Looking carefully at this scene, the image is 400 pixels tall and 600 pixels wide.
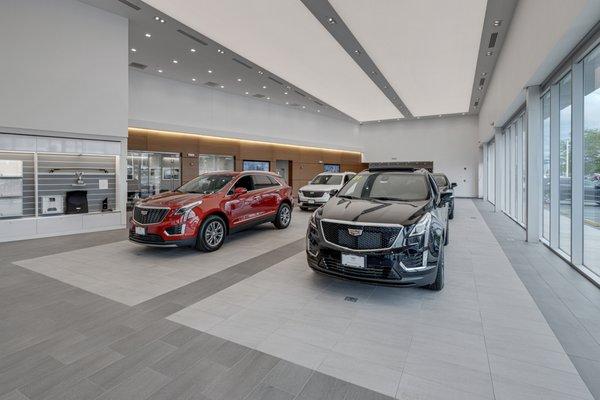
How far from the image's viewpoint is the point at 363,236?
11.3ft

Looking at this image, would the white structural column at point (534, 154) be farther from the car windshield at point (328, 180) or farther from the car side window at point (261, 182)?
the car windshield at point (328, 180)

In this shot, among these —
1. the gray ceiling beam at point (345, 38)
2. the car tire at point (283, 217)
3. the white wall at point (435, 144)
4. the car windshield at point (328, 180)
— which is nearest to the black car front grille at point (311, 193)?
the car windshield at point (328, 180)

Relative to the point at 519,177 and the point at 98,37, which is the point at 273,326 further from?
the point at 519,177

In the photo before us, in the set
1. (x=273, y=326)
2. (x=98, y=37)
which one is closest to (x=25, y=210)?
(x=98, y=37)

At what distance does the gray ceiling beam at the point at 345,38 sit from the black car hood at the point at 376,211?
5.05 m

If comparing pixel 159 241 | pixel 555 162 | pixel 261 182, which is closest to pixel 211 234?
pixel 159 241

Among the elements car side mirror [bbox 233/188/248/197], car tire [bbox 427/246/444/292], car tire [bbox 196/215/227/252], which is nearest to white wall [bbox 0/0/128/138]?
car side mirror [bbox 233/188/248/197]

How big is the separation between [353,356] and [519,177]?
30.5ft

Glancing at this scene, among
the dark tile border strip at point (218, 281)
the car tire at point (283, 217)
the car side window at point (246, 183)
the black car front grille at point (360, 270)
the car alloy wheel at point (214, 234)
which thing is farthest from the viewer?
the car tire at point (283, 217)

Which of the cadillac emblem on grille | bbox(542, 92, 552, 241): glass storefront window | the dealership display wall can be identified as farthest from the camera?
the dealership display wall

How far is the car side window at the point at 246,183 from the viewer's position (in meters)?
6.74

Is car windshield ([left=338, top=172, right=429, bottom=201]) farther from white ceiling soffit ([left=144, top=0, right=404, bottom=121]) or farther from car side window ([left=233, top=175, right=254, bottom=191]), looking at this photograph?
white ceiling soffit ([left=144, top=0, right=404, bottom=121])

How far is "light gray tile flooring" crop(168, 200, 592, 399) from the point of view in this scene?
2201 millimetres

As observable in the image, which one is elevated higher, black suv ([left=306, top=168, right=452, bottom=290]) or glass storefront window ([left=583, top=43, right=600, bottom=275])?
glass storefront window ([left=583, top=43, right=600, bottom=275])
